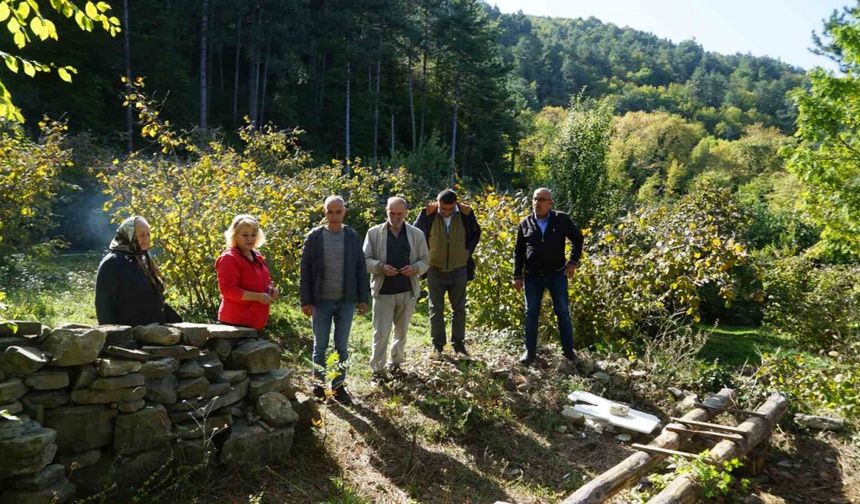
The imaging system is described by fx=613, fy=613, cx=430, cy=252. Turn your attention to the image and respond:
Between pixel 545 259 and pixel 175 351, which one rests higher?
pixel 545 259

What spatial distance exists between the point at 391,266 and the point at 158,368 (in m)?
2.39

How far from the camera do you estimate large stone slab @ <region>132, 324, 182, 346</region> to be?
387cm

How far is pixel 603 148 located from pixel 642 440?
14.1 metres

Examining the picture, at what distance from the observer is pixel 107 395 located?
11.5 feet

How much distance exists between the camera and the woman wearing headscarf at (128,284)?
174 inches

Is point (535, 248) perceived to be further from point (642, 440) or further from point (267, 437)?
point (267, 437)

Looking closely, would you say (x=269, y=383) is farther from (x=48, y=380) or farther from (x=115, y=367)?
(x=48, y=380)

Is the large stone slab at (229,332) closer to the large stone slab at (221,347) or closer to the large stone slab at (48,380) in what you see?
the large stone slab at (221,347)

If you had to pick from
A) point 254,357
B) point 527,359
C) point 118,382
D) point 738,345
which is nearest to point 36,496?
point 118,382

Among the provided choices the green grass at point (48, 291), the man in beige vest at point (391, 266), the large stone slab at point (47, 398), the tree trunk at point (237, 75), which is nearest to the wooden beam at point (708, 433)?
the man in beige vest at point (391, 266)

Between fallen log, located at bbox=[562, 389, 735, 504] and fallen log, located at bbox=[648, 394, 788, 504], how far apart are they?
0.78ft

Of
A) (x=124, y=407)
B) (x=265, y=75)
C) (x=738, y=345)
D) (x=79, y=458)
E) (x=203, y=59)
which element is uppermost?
(x=203, y=59)

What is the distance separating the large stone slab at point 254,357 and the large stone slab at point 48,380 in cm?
115

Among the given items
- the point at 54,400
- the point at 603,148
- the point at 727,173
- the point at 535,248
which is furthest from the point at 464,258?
the point at 727,173
